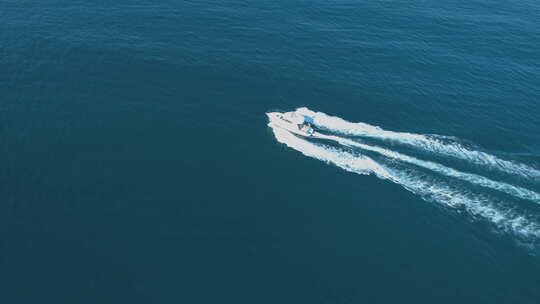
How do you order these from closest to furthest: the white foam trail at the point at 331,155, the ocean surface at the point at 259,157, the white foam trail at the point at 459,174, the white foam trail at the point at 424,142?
the ocean surface at the point at 259,157 < the white foam trail at the point at 459,174 < the white foam trail at the point at 331,155 < the white foam trail at the point at 424,142

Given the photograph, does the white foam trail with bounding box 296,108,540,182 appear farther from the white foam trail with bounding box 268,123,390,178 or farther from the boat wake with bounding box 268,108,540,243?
the white foam trail with bounding box 268,123,390,178

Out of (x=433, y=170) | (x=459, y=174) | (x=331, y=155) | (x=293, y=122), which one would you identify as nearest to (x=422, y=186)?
(x=433, y=170)

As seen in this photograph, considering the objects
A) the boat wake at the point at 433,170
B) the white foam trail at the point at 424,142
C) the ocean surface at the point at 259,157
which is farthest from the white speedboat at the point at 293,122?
the white foam trail at the point at 424,142

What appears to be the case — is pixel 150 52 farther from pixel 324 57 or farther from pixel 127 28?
pixel 324 57

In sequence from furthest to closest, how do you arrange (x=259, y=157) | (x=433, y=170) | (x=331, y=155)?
(x=331, y=155) < (x=259, y=157) < (x=433, y=170)

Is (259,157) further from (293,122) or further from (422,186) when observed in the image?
(422,186)

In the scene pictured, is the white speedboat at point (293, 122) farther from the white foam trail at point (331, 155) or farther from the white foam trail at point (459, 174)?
the white foam trail at point (459, 174)

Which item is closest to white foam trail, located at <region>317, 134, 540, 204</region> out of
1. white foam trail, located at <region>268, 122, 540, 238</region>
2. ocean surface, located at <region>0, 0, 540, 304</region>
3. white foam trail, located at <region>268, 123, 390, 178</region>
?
ocean surface, located at <region>0, 0, 540, 304</region>

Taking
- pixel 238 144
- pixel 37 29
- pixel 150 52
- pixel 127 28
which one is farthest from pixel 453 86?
pixel 37 29
